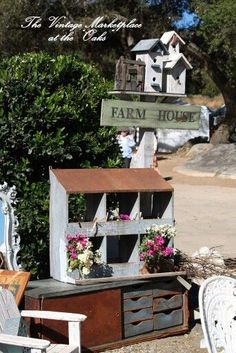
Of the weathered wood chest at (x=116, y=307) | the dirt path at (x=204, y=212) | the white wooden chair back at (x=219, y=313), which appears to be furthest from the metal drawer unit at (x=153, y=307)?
the dirt path at (x=204, y=212)

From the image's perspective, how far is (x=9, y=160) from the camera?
568cm

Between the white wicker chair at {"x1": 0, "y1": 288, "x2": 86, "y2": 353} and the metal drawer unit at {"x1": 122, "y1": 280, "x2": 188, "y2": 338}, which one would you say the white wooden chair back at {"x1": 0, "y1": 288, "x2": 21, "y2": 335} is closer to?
the white wicker chair at {"x1": 0, "y1": 288, "x2": 86, "y2": 353}

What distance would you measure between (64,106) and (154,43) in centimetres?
108

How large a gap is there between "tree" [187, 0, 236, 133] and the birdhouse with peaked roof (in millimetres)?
15481

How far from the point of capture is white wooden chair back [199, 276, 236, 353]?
347cm

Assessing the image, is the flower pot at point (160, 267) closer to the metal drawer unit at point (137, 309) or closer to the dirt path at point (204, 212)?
the metal drawer unit at point (137, 309)

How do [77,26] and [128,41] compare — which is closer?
[77,26]

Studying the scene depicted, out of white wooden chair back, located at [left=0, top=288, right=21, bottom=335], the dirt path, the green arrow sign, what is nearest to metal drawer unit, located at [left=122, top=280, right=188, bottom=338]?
white wooden chair back, located at [left=0, top=288, right=21, bottom=335]

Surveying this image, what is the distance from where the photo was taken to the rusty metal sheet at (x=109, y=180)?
17.0 feet

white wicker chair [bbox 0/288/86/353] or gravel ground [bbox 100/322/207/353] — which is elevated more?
white wicker chair [bbox 0/288/86/353]

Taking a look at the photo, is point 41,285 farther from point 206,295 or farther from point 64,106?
point 206,295

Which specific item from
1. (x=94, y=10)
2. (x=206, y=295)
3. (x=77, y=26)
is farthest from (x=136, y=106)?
(x=94, y=10)

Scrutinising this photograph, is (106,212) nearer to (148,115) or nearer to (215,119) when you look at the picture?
(148,115)

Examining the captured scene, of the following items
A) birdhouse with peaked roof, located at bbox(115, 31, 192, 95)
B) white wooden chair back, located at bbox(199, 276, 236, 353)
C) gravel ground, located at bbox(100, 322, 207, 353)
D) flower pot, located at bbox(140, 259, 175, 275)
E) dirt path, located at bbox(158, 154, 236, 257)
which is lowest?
dirt path, located at bbox(158, 154, 236, 257)
